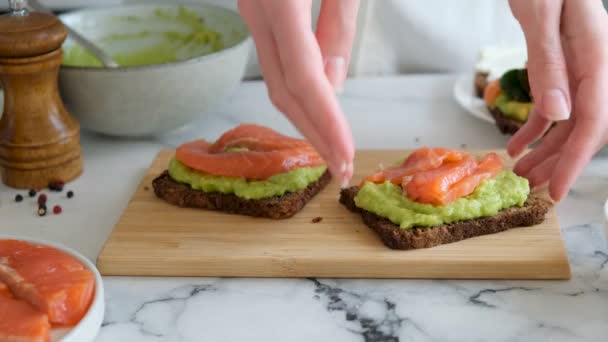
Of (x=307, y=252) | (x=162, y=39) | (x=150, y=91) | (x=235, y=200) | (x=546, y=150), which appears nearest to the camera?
(x=307, y=252)

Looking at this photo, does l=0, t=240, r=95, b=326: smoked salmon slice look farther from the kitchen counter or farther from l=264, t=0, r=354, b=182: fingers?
l=264, t=0, r=354, b=182: fingers

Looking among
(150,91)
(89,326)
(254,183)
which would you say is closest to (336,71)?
(254,183)

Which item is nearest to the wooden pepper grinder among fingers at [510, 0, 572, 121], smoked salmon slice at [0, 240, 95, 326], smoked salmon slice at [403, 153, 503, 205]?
smoked salmon slice at [0, 240, 95, 326]

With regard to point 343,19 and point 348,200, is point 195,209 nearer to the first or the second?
point 348,200

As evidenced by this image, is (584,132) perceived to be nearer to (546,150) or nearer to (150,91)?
(546,150)

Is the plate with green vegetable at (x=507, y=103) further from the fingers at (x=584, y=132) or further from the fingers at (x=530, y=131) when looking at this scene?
the fingers at (x=584, y=132)

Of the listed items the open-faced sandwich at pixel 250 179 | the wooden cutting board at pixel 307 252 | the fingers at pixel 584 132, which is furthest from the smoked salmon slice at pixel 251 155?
the fingers at pixel 584 132
